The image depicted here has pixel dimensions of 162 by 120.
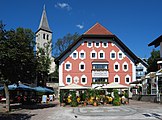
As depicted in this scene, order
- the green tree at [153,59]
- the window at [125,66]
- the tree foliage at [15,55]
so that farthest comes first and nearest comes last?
1. the green tree at [153,59]
2. the window at [125,66]
3. the tree foliage at [15,55]

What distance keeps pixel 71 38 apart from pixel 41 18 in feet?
87.0

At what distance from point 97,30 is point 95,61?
20.7 ft

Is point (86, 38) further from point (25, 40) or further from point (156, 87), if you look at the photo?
point (25, 40)

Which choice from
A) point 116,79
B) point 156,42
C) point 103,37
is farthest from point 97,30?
point 156,42

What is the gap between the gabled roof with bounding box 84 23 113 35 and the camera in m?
50.7

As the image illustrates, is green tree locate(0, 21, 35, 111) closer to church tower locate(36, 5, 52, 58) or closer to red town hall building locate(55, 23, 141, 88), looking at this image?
red town hall building locate(55, 23, 141, 88)

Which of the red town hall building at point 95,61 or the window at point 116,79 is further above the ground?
the red town hall building at point 95,61

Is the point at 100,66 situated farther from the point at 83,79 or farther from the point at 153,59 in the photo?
the point at 153,59

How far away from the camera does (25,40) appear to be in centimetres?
2166

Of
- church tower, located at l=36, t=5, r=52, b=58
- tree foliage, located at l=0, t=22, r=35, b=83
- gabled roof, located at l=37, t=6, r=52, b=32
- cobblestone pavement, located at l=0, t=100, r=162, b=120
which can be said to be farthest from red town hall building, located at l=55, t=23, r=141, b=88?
gabled roof, located at l=37, t=6, r=52, b=32

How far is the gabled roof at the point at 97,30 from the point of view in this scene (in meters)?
50.7

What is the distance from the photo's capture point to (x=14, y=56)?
791 inches

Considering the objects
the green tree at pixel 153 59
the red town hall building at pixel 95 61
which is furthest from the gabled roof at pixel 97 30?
the green tree at pixel 153 59

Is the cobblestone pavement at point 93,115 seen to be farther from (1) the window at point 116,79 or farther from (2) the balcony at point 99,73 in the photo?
(1) the window at point 116,79
